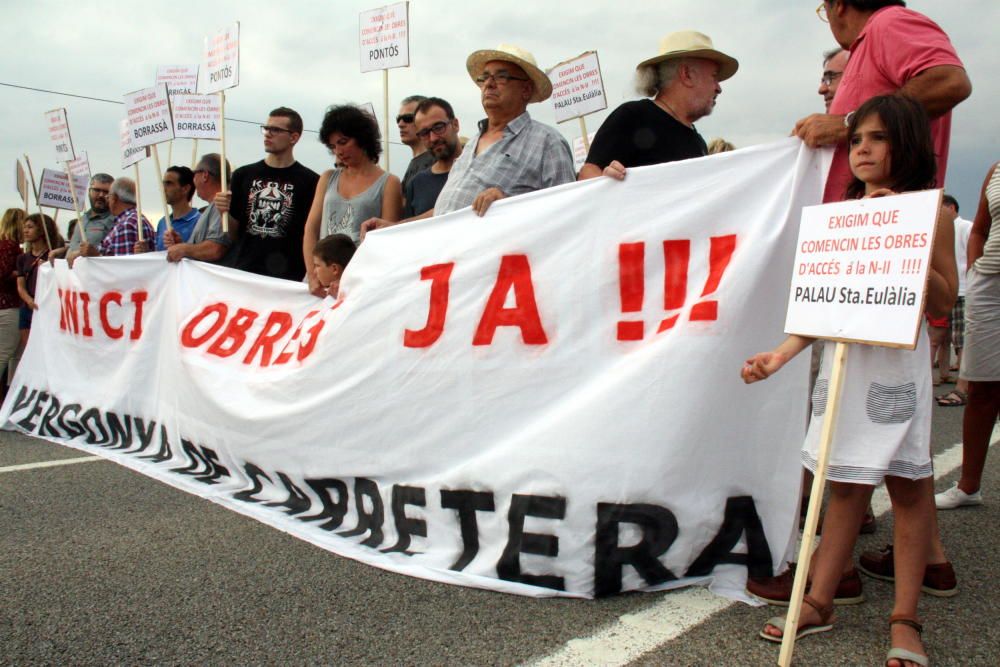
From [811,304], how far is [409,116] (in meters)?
4.27

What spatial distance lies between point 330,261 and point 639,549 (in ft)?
7.35

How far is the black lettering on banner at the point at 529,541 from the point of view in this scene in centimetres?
269

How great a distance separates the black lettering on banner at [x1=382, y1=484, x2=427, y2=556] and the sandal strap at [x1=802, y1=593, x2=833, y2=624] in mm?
1343

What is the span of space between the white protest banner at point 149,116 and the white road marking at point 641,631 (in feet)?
16.7

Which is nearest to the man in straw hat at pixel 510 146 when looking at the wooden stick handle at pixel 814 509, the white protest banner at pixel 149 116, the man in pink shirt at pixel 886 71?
the man in pink shirt at pixel 886 71

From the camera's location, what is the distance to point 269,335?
4.29 meters

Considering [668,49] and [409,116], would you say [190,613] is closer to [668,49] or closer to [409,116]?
[668,49]

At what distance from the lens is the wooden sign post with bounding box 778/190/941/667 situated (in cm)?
195

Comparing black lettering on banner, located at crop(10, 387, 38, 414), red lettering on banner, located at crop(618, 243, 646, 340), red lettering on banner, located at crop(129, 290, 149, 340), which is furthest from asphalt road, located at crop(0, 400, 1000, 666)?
black lettering on banner, located at crop(10, 387, 38, 414)

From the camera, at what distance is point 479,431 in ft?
10.0

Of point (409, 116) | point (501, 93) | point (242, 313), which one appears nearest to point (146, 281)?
point (242, 313)

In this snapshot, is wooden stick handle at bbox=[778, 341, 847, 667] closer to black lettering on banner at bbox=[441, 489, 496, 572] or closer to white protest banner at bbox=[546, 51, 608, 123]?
black lettering on banner at bbox=[441, 489, 496, 572]

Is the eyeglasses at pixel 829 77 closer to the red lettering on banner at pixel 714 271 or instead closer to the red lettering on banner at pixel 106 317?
the red lettering on banner at pixel 714 271

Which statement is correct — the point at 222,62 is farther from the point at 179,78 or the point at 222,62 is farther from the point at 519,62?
the point at 519,62
